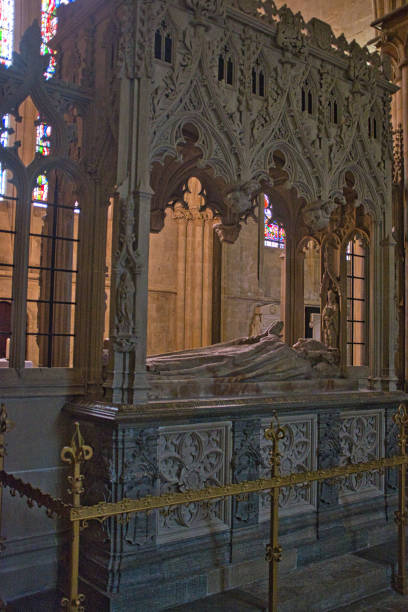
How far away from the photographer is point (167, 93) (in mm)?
4066

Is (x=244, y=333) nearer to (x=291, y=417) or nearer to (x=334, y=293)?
(x=334, y=293)

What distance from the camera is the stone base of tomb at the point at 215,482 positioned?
363cm

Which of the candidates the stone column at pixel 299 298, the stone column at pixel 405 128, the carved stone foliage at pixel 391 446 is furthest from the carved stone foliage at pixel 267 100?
the carved stone foliage at pixel 391 446

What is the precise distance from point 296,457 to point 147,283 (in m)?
1.98

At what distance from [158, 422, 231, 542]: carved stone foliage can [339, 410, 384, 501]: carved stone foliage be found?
1326mm

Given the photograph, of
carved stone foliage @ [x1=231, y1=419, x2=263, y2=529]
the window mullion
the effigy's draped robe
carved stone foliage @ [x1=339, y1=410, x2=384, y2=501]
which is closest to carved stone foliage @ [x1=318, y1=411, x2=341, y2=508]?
carved stone foliage @ [x1=339, y1=410, x2=384, y2=501]

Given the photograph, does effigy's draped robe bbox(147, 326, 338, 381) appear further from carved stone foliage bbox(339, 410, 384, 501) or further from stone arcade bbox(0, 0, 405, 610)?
carved stone foliage bbox(339, 410, 384, 501)

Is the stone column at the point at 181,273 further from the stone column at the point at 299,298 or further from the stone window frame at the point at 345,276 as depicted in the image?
the stone window frame at the point at 345,276

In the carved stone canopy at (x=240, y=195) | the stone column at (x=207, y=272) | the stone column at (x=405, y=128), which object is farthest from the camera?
the stone column at (x=207, y=272)

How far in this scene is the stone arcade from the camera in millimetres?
3799

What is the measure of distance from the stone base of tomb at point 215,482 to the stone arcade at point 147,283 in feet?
0.04

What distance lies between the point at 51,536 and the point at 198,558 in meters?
0.96

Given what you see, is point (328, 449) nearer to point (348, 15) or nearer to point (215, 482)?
point (215, 482)

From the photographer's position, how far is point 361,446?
526cm
